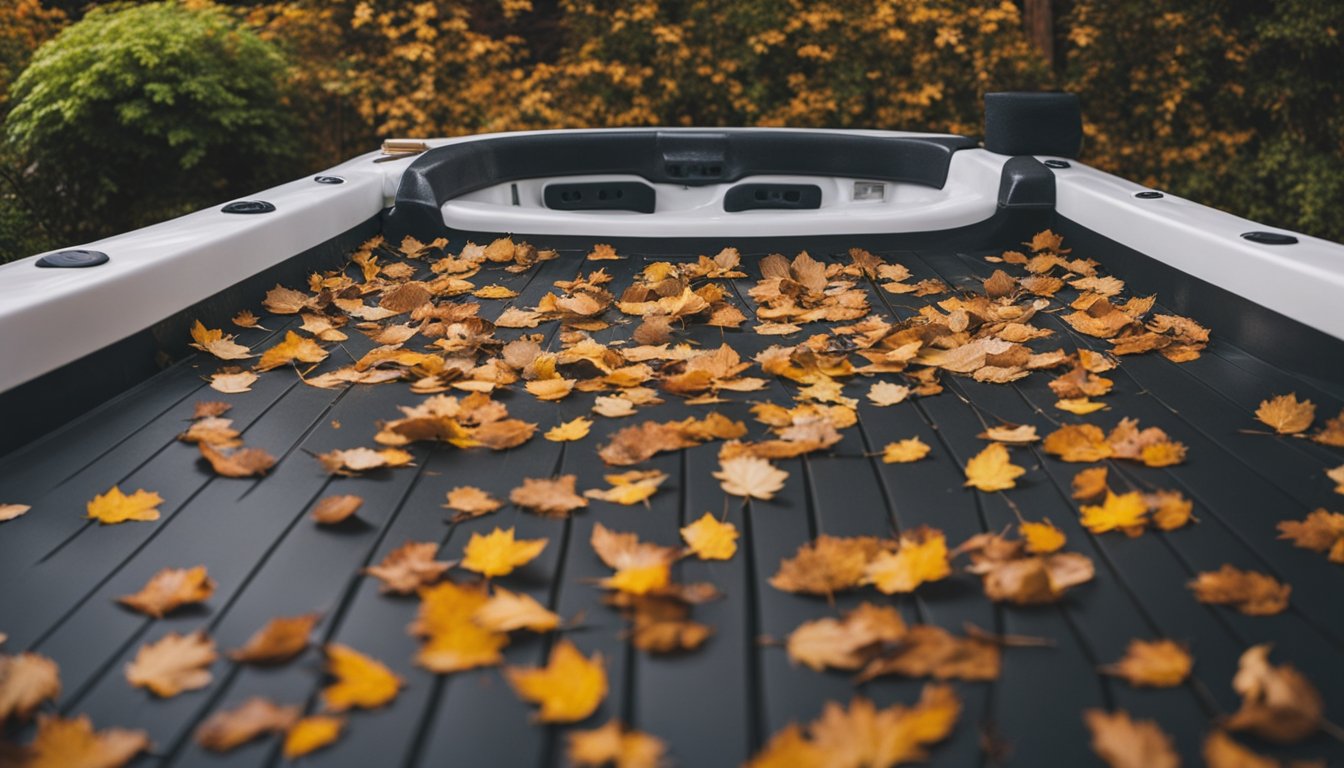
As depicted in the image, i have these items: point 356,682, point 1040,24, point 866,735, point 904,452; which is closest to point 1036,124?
point 904,452

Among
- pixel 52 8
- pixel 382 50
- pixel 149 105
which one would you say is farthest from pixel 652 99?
pixel 52 8

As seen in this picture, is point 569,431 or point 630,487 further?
point 569,431

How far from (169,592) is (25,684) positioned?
16 centimetres

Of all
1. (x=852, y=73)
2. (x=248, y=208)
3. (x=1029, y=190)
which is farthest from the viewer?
(x=852, y=73)

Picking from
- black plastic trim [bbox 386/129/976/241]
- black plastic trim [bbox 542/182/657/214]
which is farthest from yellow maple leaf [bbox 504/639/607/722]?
black plastic trim [bbox 542/182/657/214]

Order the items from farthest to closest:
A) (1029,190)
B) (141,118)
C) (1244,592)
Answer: (141,118) < (1029,190) < (1244,592)

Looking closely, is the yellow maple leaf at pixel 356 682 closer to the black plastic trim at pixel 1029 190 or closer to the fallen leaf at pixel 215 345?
the fallen leaf at pixel 215 345

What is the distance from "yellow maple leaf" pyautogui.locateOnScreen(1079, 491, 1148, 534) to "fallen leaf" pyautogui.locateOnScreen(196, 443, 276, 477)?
97cm

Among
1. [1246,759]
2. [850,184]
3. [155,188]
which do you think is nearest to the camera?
[1246,759]

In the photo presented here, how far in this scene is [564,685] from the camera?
33.5 inches

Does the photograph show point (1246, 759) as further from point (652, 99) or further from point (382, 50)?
point (382, 50)

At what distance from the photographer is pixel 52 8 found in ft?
20.4

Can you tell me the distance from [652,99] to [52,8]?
3.63 metres

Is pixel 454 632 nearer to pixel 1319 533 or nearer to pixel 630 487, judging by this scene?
pixel 630 487
